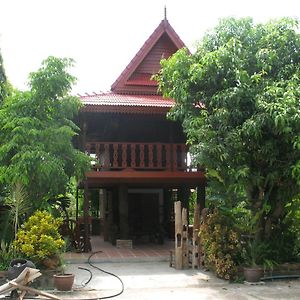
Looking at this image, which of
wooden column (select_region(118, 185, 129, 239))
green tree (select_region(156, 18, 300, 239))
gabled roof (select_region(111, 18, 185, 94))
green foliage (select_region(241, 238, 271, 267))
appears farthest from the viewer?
gabled roof (select_region(111, 18, 185, 94))

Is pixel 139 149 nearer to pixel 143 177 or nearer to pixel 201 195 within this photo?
pixel 143 177

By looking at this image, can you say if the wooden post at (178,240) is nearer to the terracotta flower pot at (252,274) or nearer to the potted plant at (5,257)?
the terracotta flower pot at (252,274)

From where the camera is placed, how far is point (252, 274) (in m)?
8.81

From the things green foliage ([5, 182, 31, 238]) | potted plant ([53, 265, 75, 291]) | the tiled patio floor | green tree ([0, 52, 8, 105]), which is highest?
green tree ([0, 52, 8, 105])

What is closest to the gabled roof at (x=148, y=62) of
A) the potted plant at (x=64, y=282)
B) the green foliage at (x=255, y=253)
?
the green foliage at (x=255, y=253)

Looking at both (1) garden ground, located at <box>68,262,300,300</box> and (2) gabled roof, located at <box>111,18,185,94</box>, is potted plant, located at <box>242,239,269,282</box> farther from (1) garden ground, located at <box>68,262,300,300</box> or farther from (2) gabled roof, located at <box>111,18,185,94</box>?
(2) gabled roof, located at <box>111,18,185,94</box>

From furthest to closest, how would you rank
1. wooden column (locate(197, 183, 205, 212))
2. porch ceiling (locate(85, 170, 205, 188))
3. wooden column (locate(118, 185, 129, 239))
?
wooden column (locate(197, 183, 205, 212)), wooden column (locate(118, 185, 129, 239)), porch ceiling (locate(85, 170, 205, 188))

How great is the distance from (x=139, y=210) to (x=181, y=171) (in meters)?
3.50

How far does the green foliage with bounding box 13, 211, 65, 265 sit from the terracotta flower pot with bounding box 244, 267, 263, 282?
135 inches

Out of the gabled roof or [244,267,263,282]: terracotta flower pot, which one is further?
the gabled roof

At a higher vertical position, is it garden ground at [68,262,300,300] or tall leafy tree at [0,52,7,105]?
tall leafy tree at [0,52,7,105]

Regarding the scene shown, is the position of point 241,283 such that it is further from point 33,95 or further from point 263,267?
point 33,95

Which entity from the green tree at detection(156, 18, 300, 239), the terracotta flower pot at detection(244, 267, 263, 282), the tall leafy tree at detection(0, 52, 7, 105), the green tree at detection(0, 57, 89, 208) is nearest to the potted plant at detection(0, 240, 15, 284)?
the green tree at detection(0, 57, 89, 208)

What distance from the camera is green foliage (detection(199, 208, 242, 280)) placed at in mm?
8914
